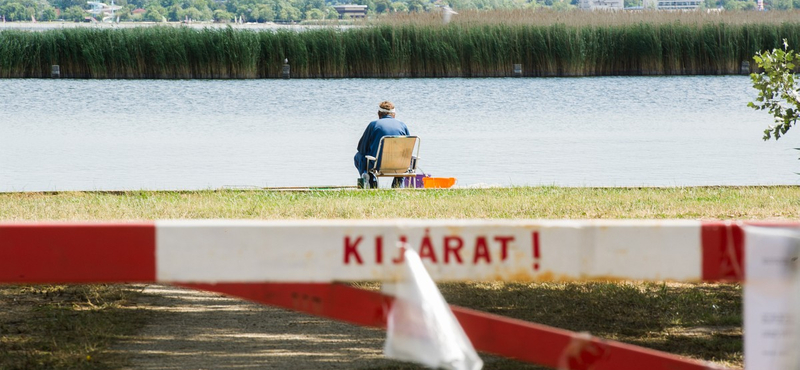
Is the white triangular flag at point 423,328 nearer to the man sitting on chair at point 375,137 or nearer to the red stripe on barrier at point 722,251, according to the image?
the red stripe on barrier at point 722,251

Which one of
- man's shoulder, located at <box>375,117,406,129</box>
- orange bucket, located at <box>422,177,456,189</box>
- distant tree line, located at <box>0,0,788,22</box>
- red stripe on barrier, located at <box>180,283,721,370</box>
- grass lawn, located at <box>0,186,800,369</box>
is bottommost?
orange bucket, located at <box>422,177,456,189</box>

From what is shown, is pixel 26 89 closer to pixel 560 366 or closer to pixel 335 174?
pixel 335 174

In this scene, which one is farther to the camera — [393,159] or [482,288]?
[393,159]

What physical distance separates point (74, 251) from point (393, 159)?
8.85 metres

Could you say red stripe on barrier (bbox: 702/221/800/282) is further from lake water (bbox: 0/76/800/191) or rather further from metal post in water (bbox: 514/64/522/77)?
metal post in water (bbox: 514/64/522/77)

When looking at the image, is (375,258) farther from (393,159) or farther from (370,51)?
(370,51)

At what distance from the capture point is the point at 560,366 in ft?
9.36

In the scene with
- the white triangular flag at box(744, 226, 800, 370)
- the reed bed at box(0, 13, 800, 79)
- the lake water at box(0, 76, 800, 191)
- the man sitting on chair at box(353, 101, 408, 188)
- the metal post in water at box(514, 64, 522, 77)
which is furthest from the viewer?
the metal post in water at box(514, 64, 522, 77)

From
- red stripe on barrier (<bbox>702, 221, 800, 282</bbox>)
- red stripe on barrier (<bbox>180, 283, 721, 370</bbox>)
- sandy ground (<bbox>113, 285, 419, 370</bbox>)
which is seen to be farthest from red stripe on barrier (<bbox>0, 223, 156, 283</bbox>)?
sandy ground (<bbox>113, 285, 419, 370</bbox>)

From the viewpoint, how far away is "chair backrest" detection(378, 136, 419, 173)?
11305 millimetres

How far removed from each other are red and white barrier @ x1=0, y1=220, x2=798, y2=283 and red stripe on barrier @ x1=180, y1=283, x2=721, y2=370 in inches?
2.5

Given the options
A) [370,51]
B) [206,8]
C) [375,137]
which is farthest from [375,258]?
[206,8]

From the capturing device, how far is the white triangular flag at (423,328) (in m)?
2.58

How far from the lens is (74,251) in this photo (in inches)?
108
